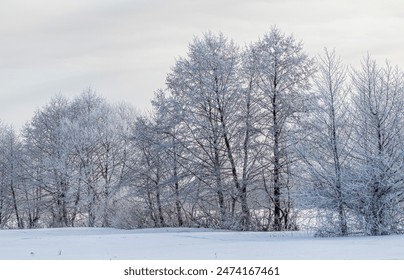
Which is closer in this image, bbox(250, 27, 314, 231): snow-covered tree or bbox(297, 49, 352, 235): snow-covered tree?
bbox(297, 49, 352, 235): snow-covered tree

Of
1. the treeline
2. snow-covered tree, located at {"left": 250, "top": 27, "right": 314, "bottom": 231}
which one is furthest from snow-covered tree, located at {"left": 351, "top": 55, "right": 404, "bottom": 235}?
snow-covered tree, located at {"left": 250, "top": 27, "right": 314, "bottom": 231}

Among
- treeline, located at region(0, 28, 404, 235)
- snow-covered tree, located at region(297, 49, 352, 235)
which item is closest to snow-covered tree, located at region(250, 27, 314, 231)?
treeline, located at region(0, 28, 404, 235)

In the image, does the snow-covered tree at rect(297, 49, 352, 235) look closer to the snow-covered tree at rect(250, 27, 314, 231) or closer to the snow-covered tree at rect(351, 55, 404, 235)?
the snow-covered tree at rect(351, 55, 404, 235)

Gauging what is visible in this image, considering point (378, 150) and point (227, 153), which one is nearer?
point (378, 150)

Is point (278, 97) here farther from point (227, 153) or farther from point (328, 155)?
point (328, 155)

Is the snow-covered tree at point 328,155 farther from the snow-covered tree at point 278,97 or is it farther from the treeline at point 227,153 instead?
the snow-covered tree at point 278,97

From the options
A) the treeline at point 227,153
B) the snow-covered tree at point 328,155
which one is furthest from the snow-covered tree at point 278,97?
the snow-covered tree at point 328,155

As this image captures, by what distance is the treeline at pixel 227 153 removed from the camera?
1688 cm

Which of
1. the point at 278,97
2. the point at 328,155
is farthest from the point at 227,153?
the point at 328,155

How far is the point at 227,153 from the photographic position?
28.3m

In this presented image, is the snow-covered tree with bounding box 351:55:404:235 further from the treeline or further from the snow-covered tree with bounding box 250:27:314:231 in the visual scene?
the snow-covered tree with bounding box 250:27:314:231

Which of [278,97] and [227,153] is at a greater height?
[278,97]

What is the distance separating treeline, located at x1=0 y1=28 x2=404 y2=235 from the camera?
16875 millimetres

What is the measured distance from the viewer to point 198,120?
91.9 feet
